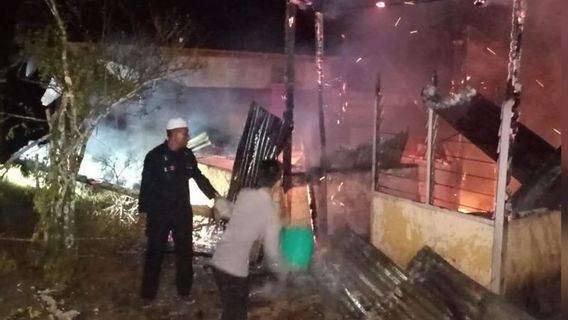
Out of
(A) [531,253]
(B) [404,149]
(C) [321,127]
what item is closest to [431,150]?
(A) [531,253]

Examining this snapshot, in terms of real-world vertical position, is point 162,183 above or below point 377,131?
below

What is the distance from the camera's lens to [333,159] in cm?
878

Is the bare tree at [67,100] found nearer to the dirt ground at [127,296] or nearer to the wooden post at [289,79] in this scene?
the dirt ground at [127,296]

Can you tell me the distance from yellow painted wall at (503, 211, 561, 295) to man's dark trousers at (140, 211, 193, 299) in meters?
3.42

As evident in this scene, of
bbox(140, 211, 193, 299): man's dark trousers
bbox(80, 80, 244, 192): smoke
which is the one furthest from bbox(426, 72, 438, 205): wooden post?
bbox(80, 80, 244, 192): smoke

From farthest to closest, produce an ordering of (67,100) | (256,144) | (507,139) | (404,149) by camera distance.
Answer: (404,149), (256,144), (67,100), (507,139)

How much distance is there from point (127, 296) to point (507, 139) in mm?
4505

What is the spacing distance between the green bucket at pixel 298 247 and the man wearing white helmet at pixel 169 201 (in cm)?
120

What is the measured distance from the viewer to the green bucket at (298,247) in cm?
716

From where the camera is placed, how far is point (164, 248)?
21.9 feet

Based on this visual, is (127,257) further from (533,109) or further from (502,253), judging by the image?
(533,109)

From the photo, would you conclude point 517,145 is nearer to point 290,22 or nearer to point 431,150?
point 431,150

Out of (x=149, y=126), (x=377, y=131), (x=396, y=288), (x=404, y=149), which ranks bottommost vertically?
(x=396, y=288)

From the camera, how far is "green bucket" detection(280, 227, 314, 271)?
23.5ft
